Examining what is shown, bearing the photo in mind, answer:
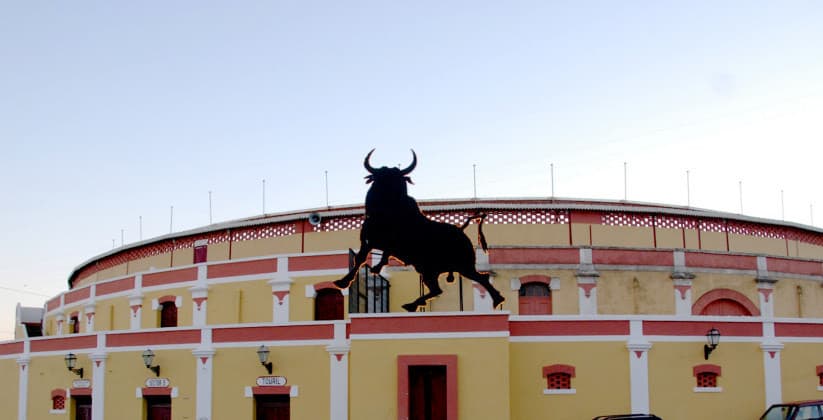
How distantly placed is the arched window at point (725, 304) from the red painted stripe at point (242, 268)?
50.6ft

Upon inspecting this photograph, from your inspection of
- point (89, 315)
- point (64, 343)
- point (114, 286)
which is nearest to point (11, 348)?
point (89, 315)

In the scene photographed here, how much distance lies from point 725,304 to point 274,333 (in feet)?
54.8

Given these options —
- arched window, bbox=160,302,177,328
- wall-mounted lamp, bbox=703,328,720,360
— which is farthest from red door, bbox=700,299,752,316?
arched window, bbox=160,302,177,328

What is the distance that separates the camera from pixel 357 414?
25438 millimetres

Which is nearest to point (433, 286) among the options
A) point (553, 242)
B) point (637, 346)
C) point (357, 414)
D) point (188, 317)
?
point (357, 414)

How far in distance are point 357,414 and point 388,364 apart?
1.62 metres

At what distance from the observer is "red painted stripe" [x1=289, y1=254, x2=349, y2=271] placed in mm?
32681

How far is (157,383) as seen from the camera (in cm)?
3088

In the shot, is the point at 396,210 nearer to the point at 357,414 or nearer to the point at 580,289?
the point at 357,414

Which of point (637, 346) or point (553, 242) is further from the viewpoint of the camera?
point (553, 242)

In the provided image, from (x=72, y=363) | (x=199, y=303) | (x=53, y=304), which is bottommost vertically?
(x=72, y=363)

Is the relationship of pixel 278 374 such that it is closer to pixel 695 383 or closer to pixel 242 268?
pixel 242 268

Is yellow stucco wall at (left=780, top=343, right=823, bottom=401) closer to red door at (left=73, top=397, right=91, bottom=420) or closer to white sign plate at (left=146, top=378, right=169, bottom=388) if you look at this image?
white sign plate at (left=146, top=378, right=169, bottom=388)

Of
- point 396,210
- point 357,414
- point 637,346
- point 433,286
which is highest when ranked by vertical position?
point 396,210
